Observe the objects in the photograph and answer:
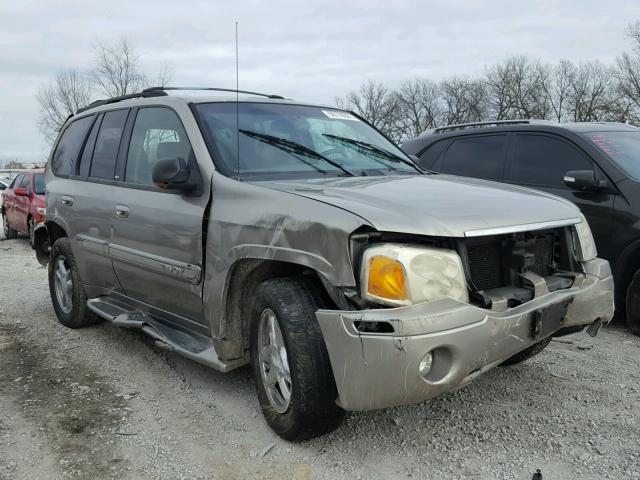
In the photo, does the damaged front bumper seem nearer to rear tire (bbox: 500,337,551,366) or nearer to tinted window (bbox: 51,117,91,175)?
rear tire (bbox: 500,337,551,366)

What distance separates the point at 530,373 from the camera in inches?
153

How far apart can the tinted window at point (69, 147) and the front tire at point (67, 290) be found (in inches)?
25.2

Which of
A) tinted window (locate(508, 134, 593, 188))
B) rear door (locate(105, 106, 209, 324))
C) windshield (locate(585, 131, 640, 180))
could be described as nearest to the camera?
rear door (locate(105, 106, 209, 324))

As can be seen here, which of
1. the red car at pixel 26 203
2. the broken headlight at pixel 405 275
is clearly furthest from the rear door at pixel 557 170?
the red car at pixel 26 203

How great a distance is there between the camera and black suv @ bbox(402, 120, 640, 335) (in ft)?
15.6

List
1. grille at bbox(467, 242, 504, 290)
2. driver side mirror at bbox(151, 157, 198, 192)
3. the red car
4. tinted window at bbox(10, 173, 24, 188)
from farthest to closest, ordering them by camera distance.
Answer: tinted window at bbox(10, 173, 24, 188) → the red car → driver side mirror at bbox(151, 157, 198, 192) → grille at bbox(467, 242, 504, 290)

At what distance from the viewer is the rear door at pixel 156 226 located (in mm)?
3424

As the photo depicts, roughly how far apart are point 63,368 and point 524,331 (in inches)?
126

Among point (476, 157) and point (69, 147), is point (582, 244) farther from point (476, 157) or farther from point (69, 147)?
point (69, 147)

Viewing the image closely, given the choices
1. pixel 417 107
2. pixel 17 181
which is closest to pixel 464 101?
pixel 417 107

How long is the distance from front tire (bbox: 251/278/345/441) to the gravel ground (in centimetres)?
17

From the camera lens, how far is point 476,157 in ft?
20.1

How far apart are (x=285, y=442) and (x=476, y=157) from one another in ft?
13.3

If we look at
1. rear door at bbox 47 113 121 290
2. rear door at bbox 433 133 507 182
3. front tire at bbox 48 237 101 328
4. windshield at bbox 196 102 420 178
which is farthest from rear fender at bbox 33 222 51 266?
rear door at bbox 433 133 507 182
